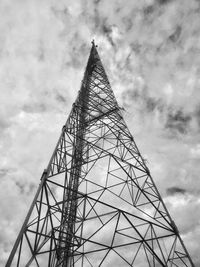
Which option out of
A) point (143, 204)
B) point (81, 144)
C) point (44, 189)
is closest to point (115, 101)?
point (81, 144)

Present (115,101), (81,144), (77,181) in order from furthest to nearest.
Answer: (115,101)
(81,144)
(77,181)

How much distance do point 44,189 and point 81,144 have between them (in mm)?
5169

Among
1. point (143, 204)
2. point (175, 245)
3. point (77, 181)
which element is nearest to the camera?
point (175, 245)

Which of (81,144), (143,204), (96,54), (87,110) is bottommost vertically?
(143,204)

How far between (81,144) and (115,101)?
379cm

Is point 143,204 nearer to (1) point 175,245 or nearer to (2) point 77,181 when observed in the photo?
(1) point 175,245

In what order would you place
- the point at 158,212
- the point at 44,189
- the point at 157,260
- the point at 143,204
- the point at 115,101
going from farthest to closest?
the point at 115,101 < the point at 143,204 < the point at 158,212 < the point at 157,260 < the point at 44,189

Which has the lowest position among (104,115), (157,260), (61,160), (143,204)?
(157,260)

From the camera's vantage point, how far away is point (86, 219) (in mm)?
7738

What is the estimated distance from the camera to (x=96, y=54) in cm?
1950

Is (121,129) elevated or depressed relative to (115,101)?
depressed

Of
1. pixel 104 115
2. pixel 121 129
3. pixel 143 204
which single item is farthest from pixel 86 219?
pixel 104 115

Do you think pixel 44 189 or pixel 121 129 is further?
pixel 121 129

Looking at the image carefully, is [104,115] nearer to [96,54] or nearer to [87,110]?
[87,110]
